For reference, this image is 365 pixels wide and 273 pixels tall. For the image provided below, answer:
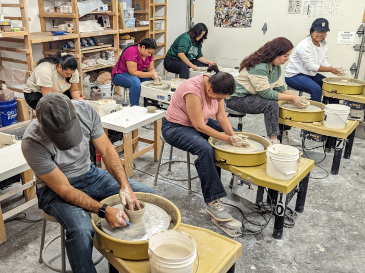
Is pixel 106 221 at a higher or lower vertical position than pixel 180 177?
higher

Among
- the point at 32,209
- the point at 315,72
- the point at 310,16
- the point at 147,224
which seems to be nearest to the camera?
the point at 147,224

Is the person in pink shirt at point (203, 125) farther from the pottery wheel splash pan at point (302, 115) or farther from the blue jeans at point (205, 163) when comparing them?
the pottery wheel splash pan at point (302, 115)

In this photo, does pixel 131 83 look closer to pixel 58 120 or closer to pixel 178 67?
pixel 178 67

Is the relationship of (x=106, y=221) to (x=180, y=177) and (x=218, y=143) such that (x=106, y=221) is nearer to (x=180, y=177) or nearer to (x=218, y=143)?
(x=218, y=143)

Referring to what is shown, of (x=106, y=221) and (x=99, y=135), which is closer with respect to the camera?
(x=106, y=221)

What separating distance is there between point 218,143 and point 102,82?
355 cm

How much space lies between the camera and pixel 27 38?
4098 mm

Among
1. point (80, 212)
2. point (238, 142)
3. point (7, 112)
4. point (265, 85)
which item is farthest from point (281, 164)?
point (7, 112)

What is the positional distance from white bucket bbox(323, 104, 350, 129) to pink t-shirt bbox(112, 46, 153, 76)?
98.3 inches

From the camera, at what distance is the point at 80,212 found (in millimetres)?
1710

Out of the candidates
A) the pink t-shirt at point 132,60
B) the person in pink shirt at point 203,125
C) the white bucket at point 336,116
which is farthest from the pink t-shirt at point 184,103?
the pink t-shirt at point 132,60

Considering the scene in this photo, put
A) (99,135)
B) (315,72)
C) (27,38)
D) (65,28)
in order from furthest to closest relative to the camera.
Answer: (65,28) → (315,72) → (27,38) → (99,135)

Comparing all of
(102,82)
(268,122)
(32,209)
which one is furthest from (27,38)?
(268,122)

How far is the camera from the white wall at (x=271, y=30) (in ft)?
17.2
